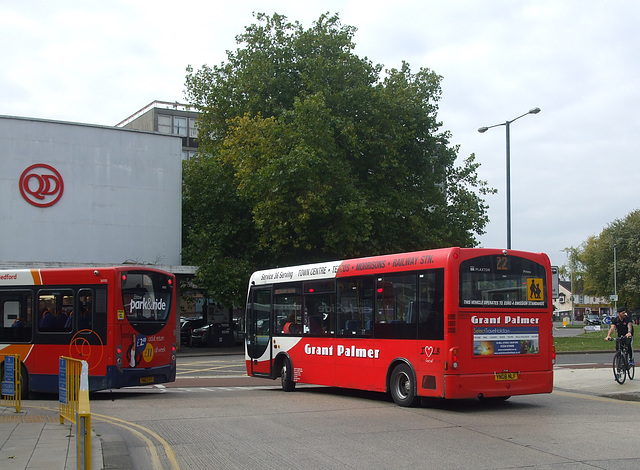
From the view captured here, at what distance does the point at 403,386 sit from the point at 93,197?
80.3ft

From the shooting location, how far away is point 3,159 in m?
32.1

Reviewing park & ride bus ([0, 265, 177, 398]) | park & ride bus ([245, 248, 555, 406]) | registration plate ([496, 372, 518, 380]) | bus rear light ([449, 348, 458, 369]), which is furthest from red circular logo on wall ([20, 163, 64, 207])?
registration plate ([496, 372, 518, 380])

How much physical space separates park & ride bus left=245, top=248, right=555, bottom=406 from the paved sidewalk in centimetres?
571

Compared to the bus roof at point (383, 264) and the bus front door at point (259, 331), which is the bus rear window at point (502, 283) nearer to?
the bus roof at point (383, 264)

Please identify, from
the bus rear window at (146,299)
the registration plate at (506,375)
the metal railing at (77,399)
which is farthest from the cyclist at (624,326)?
the metal railing at (77,399)

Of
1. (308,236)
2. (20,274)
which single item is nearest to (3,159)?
(308,236)

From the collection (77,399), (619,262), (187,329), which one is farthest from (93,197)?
(619,262)

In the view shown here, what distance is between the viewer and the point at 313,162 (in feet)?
100

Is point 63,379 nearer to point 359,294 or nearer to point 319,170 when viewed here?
point 359,294

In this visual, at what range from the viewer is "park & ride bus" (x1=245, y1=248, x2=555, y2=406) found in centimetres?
1238

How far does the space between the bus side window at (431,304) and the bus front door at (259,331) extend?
583 centimetres

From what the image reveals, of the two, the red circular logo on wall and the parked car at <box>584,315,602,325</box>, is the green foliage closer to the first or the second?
the parked car at <box>584,315,602,325</box>

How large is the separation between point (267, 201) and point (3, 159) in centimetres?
1212

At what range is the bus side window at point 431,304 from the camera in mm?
12461
